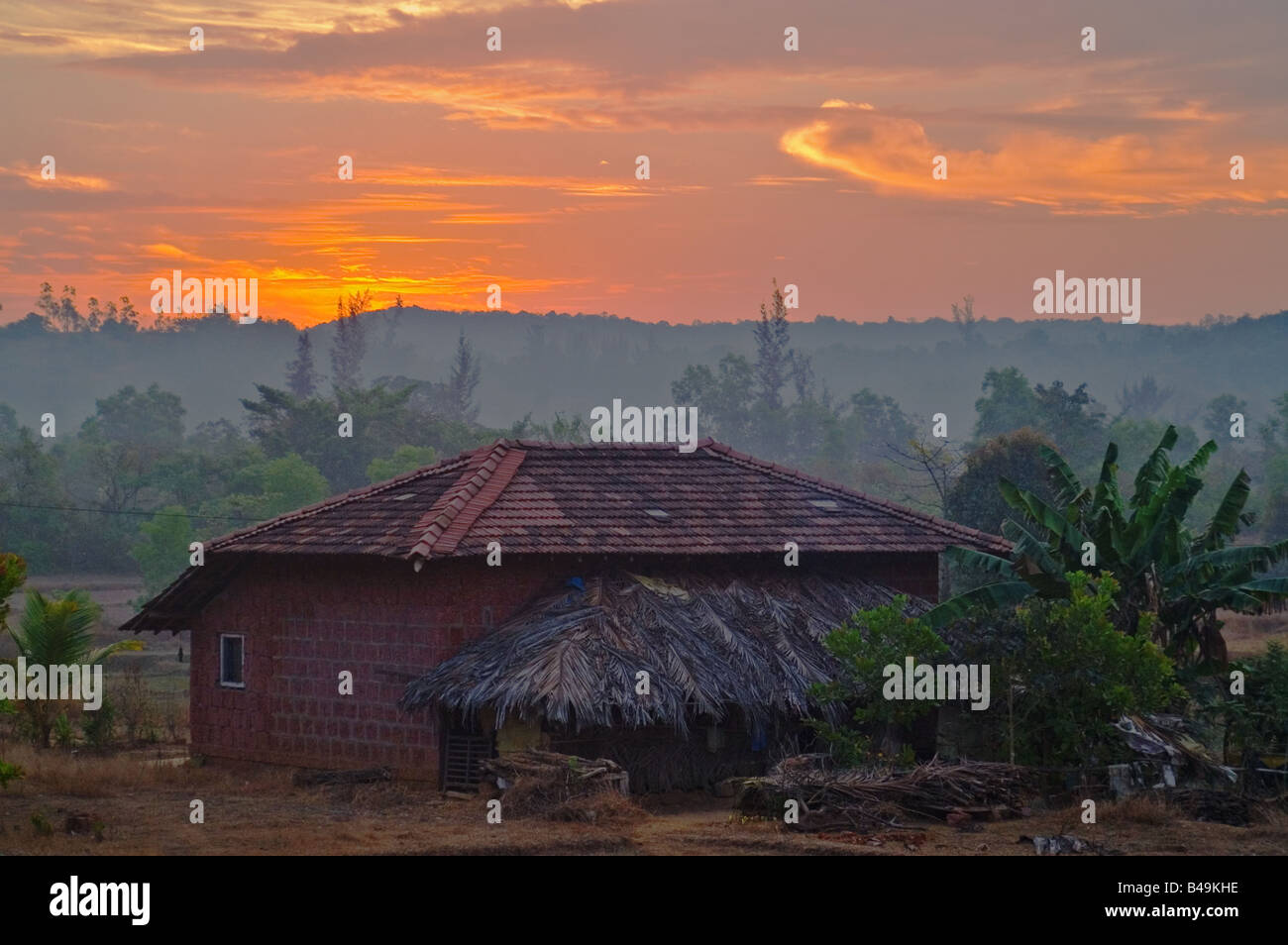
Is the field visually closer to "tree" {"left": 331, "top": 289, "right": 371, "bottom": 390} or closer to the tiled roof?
the tiled roof

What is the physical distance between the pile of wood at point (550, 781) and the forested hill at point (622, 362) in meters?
131

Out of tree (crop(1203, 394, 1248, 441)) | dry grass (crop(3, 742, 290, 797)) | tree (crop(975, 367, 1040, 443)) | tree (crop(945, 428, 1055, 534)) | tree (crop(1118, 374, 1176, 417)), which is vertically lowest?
dry grass (crop(3, 742, 290, 797))

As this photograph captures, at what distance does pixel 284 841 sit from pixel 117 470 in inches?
1919

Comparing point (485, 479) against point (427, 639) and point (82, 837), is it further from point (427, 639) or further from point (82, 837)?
point (82, 837)

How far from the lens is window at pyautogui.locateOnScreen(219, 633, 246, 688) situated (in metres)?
24.4

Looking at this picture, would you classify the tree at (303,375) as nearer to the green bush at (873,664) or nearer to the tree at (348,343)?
the tree at (348,343)

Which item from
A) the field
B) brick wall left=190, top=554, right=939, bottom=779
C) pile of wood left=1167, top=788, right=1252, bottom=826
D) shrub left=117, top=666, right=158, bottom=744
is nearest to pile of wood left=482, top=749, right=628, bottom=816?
the field

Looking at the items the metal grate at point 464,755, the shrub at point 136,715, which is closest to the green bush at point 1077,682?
the metal grate at point 464,755

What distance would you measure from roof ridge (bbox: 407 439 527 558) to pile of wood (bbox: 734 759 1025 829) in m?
5.50

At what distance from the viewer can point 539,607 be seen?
22.0 m

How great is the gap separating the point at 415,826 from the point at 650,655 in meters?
3.96

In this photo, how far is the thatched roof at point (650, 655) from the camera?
19.8 meters

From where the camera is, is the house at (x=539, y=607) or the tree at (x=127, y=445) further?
the tree at (x=127, y=445)
